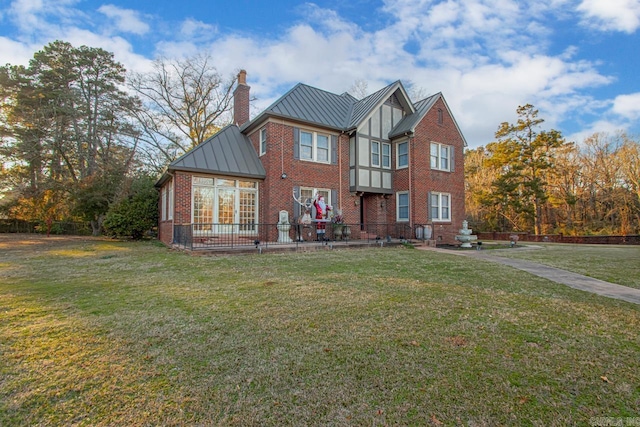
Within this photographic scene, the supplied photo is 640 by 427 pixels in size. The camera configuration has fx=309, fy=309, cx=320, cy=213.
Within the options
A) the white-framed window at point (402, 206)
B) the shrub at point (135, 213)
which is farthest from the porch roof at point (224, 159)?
the white-framed window at point (402, 206)

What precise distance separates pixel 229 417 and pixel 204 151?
514 inches

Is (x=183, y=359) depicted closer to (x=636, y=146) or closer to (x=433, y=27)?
(x=433, y=27)

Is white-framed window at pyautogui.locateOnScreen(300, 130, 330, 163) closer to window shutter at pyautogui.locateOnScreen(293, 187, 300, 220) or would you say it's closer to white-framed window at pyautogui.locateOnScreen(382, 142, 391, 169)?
window shutter at pyautogui.locateOnScreen(293, 187, 300, 220)

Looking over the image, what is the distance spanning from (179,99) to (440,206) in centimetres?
2290

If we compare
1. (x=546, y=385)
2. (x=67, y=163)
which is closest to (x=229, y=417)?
(x=546, y=385)

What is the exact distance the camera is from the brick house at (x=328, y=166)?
1330cm

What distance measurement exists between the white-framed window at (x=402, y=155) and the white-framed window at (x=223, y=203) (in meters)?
7.91

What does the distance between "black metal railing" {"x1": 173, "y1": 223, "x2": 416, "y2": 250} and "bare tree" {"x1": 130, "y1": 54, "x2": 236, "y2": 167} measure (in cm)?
1618

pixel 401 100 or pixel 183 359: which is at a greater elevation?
pixel 401 100

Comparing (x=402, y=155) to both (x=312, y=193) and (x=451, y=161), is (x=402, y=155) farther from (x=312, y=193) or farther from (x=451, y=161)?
(x=312, y=193)

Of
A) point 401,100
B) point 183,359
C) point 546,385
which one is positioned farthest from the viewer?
point 401,100

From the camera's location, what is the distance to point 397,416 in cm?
211

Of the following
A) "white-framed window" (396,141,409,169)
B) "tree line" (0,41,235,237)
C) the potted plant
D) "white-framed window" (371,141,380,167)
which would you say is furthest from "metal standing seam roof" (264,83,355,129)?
"tree line" (0,41,235,237)

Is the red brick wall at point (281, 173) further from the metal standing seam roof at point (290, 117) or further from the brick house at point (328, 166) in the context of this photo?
the metal standing seam roof at point (290, 117)
